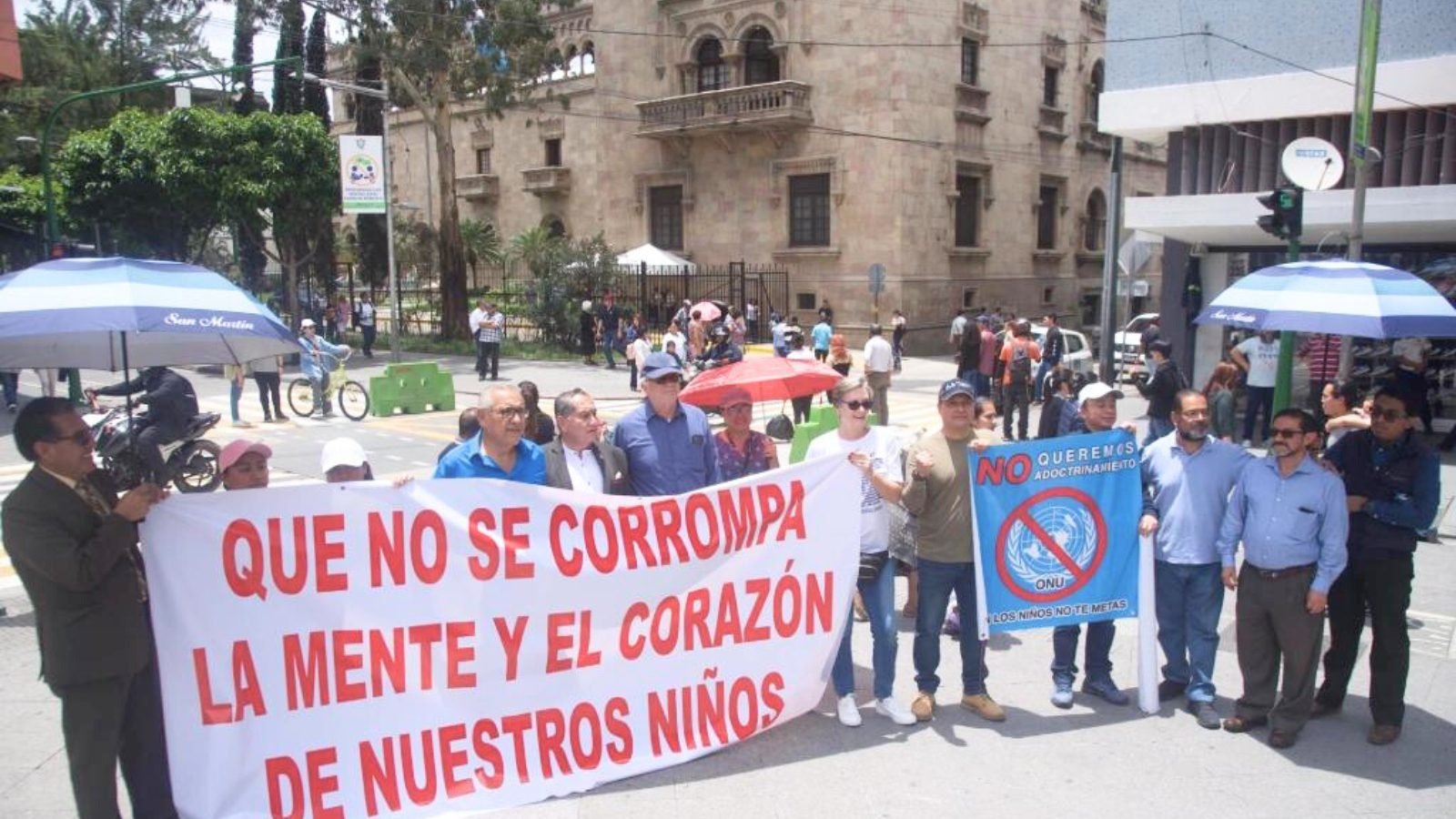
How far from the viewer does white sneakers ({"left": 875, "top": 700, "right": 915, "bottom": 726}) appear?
17.0 ft

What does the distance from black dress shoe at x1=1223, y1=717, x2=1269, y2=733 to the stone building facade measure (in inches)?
1023

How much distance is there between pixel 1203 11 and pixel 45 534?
1724 centimetres

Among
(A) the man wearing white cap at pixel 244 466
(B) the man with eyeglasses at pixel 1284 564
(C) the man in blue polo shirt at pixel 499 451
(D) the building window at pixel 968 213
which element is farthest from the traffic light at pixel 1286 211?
(D) the building window at pixel 968 213

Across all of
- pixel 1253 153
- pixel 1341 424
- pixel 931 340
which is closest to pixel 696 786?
pixel 1341 424

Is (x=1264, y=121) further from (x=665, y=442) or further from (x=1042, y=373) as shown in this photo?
(x=665, y=442)

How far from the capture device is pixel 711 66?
3484cm

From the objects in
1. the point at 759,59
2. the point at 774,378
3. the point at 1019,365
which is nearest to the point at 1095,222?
the point at 759,59

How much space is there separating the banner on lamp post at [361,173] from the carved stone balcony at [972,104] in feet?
57.3

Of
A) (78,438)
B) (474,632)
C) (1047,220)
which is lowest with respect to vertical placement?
(474,632)

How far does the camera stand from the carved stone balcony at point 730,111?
31203 millimetres

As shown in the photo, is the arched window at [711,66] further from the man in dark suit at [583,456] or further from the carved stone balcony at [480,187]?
the man in dark suit at [583,456]

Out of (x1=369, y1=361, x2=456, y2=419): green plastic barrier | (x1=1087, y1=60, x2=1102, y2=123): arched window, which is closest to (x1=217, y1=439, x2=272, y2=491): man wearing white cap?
(x1=369, y1=361, x2=456, y2=419): green plastic barrier

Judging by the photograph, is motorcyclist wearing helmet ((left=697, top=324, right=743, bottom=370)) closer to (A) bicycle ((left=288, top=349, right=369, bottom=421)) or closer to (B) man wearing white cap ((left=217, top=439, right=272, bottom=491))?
(A) bicycle ((left=288, top=349, right=369, bottom=421))

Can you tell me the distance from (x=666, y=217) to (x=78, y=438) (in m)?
33.5
